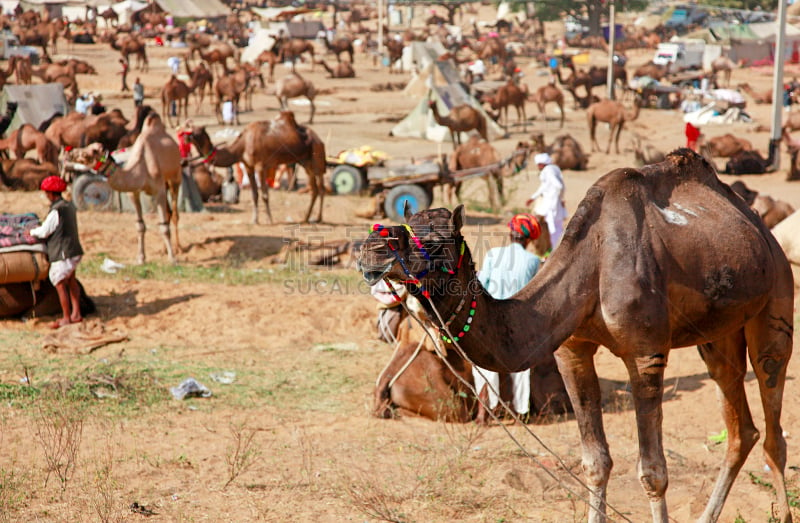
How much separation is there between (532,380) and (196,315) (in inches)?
182

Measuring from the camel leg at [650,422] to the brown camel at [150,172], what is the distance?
31.6 feet

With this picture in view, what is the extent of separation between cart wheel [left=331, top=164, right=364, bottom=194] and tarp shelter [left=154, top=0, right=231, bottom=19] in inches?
1713

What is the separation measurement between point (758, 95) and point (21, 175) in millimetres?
28199

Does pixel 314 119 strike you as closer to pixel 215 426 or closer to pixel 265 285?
pixel 265 285

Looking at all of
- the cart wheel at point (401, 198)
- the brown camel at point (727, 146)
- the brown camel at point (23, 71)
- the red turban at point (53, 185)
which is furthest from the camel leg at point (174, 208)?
the brown camel at point (23, 71)

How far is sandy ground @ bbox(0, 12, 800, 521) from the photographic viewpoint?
223 inches

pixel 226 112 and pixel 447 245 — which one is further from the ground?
pixel 447 245

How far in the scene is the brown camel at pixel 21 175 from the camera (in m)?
17.5

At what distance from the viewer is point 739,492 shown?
19.5 ft

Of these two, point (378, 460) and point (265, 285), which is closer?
point (378, 460)

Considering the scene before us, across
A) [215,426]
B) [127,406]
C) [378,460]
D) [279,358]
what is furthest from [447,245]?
[279,358]

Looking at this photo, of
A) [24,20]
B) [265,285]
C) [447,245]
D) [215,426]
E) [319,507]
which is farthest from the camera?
[24,20]

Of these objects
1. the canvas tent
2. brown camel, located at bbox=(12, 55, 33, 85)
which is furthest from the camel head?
brown camel, located at bbox=(12, 55, 33, 85)

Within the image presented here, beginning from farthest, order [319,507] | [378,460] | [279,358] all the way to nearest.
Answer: [279,358]
[378,460]
[319,507]
